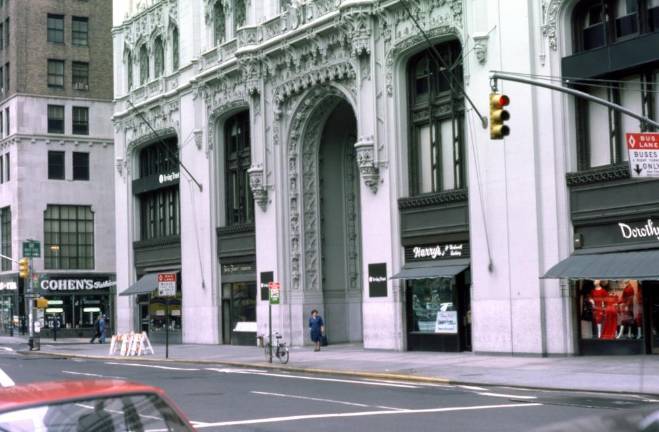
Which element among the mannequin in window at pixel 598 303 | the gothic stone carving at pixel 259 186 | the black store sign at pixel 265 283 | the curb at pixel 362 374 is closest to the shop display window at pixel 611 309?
the mannequin in window at pixel 598 303

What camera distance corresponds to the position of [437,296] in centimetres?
3781

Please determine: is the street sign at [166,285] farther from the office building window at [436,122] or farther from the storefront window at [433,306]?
the office building window at [436,122]

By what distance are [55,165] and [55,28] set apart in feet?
33.1

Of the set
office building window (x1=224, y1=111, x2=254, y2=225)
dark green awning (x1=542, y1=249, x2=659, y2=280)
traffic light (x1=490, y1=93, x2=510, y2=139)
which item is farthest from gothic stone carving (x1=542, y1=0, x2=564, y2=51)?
office building window (x1=224, y1=111, x2=254, y2=225)

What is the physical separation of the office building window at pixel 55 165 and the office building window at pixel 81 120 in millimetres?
2175

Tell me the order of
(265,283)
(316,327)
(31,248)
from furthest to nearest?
(31,248) → (265,283) → (316,327)

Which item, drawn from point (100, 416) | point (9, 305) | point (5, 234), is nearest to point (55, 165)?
point (5, 234)

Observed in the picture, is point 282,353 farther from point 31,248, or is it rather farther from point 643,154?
point 31,248

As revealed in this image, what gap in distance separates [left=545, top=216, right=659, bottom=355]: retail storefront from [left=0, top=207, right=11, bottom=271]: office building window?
55.5 metres

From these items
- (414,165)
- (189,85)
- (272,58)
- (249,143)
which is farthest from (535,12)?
(189,85)

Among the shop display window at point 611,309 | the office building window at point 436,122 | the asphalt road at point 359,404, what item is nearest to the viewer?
the asphalt road at point 359,404

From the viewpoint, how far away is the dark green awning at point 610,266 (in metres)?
28.7

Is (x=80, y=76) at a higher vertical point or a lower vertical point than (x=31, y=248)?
higher

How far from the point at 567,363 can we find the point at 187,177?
93.2 feet
